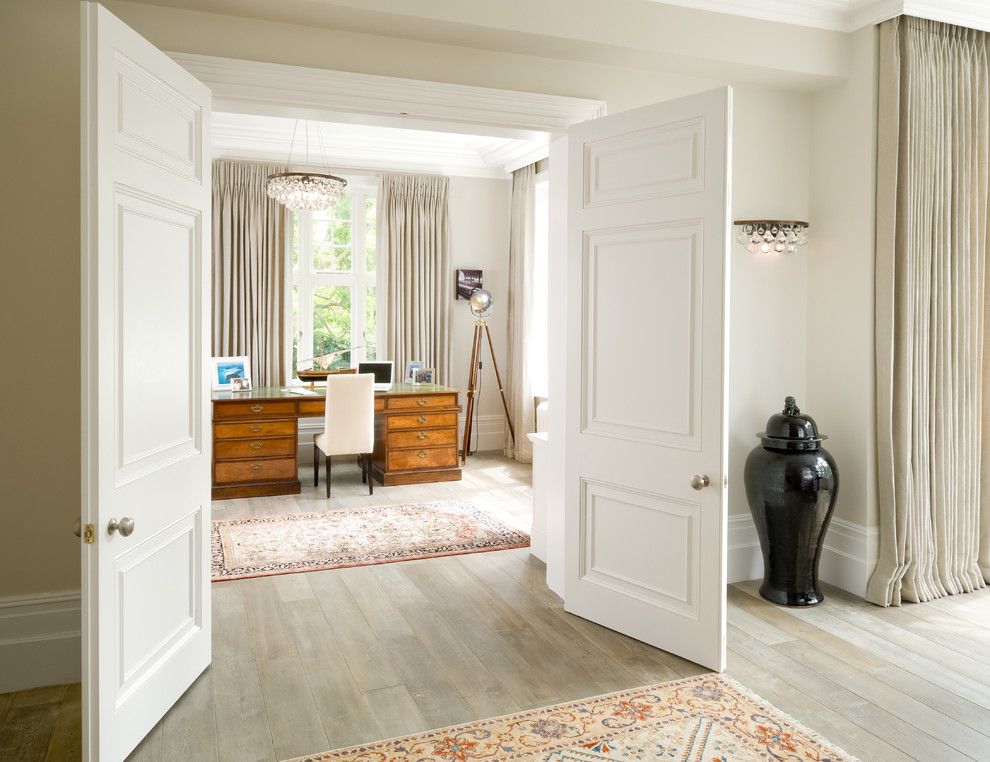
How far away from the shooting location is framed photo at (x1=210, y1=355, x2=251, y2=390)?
6.39m

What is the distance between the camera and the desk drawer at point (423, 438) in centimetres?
640

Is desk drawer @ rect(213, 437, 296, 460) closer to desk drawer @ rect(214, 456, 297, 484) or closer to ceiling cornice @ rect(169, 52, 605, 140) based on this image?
desk drawer @ rect(214, 456, 297, 484)

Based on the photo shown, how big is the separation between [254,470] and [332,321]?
7.22 ft

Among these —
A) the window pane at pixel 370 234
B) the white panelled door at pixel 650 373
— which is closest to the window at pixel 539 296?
the window pane at pixel 370 234

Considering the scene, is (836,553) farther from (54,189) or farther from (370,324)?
(370,324)

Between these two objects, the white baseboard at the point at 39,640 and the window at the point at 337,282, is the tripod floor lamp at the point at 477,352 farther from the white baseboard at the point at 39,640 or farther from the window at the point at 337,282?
the white baseboard at the point at 39,640

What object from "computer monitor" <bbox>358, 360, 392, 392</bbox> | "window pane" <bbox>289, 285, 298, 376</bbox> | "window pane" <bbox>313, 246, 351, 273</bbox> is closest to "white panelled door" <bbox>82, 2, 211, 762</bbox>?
"computer monitor" <bbox>358, 360, 392, 392</bbox>

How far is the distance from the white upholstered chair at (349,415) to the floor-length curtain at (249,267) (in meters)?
1.69

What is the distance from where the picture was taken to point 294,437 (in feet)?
19.8

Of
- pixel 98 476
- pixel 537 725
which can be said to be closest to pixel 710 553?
pixel 537 725

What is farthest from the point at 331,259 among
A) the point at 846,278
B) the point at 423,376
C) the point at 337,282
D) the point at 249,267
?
the point at 846,278

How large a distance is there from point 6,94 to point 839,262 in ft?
12.1

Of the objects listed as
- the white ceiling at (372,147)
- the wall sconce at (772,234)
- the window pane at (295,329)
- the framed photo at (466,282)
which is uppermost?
the white ceiling at (372,147)

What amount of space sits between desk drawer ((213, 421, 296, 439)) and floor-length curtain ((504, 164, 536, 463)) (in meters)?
2.49
